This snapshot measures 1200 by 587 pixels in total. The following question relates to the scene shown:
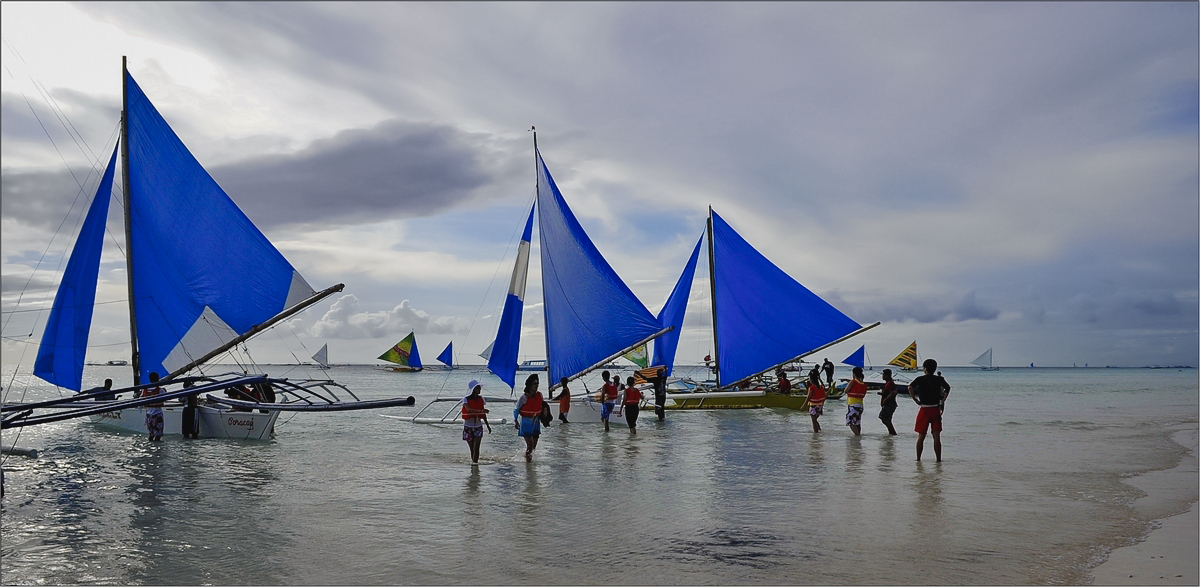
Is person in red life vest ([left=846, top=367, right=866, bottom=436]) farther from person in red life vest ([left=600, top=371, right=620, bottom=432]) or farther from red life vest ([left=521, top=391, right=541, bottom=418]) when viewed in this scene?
red life vest ([left=521, top=391, right=541, bottom=418])

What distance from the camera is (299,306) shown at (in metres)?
19.4

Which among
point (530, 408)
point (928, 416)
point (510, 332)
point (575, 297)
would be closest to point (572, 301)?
point (575, 297)

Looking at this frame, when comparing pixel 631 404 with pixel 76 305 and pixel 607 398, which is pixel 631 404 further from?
pixel 76 305

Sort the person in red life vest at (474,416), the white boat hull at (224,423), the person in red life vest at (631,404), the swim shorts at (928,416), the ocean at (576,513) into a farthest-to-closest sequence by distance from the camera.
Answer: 1. the person in red life vest at (631,404)
2. the white boat hull at (224,423)
3. the swim shorts at (928,416)
4. the person in red life vest at (474,416)
5. the ocean at (576,513)

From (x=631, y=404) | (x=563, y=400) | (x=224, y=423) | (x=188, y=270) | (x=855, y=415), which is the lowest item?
(x=855, y=415)

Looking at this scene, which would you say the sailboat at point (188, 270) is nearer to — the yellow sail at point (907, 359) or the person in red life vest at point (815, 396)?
the person in red life vest at point (815, 396)

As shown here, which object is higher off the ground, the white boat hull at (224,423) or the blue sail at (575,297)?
the blue sail at (575,297)

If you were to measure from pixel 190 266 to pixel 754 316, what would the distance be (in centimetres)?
1985


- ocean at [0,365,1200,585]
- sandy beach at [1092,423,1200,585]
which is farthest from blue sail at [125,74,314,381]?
sandy beach at [1092,423,1200,585]

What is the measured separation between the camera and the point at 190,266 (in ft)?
62.0

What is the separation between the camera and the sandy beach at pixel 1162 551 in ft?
22.4

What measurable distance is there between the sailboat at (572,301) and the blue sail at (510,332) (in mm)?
29

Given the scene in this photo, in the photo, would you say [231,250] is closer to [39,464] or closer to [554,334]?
[39,464]

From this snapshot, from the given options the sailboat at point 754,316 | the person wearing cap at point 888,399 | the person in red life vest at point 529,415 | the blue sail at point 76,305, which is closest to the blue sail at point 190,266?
the blue sail at point 76,305
